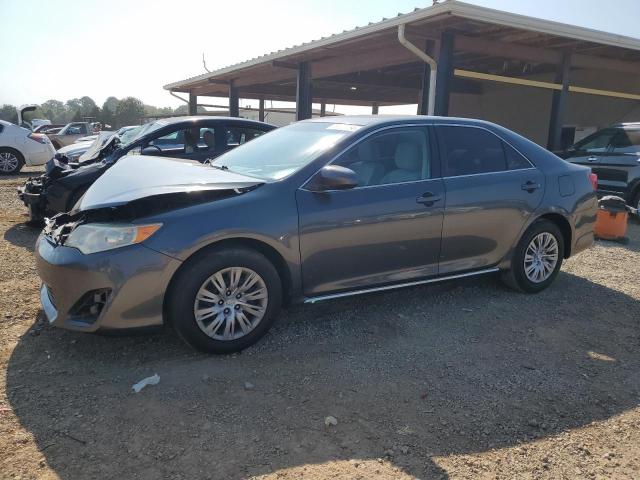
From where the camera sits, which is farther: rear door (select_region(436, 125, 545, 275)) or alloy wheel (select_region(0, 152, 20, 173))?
alloy wheel (select_region(0, 152, 20, 173))

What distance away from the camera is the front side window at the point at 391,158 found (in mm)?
3902

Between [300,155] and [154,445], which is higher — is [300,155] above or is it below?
above

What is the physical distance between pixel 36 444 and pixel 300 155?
2530mm

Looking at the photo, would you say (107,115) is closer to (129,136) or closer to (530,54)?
(129,136)

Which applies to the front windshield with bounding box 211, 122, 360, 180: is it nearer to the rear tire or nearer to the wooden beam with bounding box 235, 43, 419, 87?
the wooden beam with bounding box 235, 43, 419, 87

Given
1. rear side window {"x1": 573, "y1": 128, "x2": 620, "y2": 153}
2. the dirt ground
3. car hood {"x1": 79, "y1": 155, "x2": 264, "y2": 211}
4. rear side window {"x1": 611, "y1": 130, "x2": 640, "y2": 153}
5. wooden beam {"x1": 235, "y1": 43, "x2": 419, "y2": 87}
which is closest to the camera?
the dirt ground

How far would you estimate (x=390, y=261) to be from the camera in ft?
12.9

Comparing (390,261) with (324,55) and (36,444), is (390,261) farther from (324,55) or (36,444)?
(324,55)

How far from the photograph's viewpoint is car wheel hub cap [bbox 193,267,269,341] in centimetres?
329

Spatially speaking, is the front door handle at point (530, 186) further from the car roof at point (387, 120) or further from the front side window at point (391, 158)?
the front side window at point (391, 158)

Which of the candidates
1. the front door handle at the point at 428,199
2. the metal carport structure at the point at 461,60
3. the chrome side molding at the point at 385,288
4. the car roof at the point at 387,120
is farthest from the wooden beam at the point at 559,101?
the front door handle at the point at 428,199

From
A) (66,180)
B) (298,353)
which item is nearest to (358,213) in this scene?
(298,353)

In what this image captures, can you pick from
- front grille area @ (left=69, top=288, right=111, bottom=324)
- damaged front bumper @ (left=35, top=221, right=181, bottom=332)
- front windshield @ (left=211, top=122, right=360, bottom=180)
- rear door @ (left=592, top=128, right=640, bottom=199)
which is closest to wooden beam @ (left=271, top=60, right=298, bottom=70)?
rear door @ (left=592, top=128, right=640, bottom=199)

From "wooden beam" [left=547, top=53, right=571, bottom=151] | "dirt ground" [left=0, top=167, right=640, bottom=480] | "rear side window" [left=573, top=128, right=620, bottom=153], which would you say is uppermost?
"wooden beam" [left=547, top=53, right=571, bottom=151]
